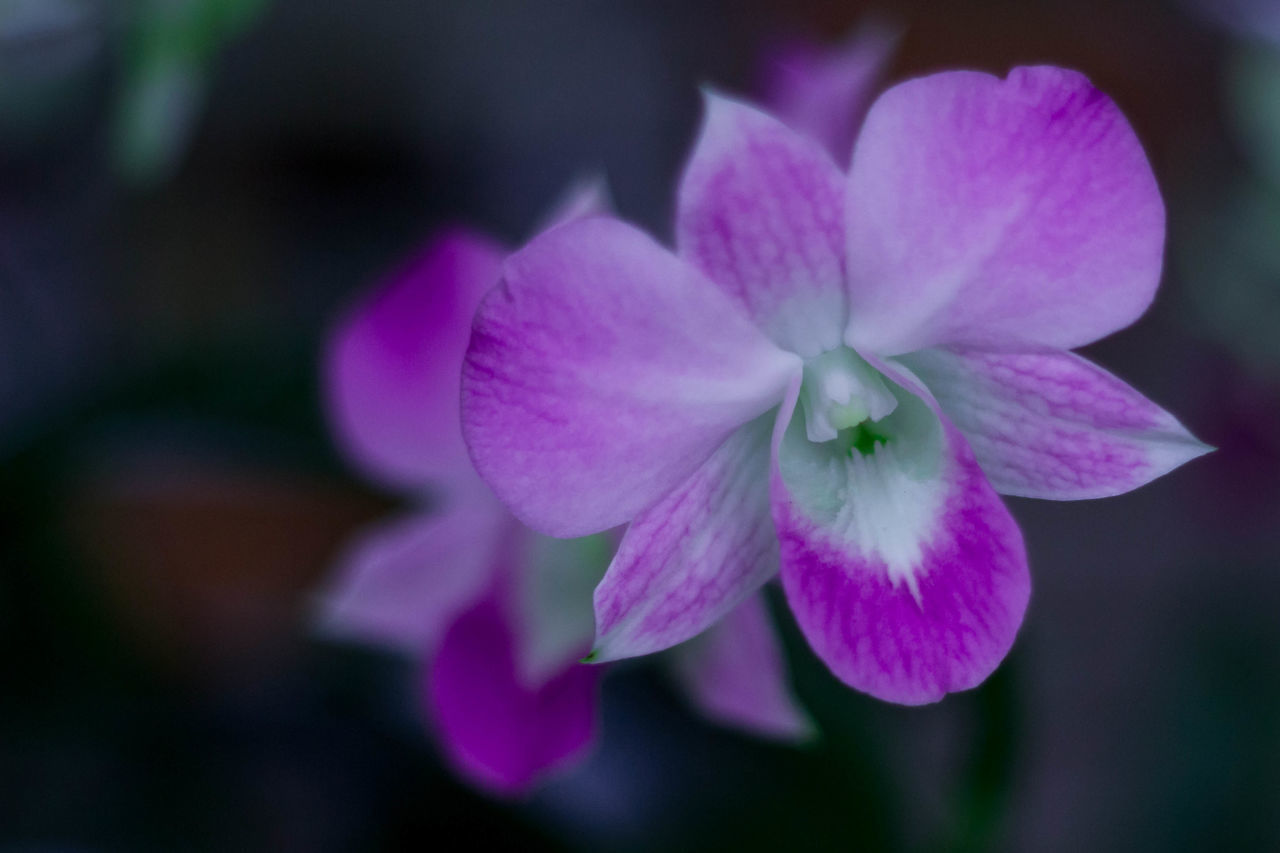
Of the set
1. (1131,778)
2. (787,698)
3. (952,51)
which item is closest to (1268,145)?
(952,51)

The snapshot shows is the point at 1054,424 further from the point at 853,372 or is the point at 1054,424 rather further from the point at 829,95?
the point at 829,95

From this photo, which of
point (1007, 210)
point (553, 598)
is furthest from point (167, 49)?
point (1007, 210)

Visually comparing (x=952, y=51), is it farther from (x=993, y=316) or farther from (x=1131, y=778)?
(x=993, y=316)

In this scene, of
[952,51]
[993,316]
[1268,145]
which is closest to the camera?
[993,316]

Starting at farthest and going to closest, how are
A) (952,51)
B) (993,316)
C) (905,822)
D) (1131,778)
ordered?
(952,51)
(1131,778)
(905,822)
(993,316)

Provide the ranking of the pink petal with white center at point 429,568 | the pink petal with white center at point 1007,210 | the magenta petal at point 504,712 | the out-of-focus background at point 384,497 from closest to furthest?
1. the pink petal with white center at point 1007,210
2. the magenta petal at point 504,712
3. the pink petal with white center at point 429,568
4. the out-of-focus background at point 384,497

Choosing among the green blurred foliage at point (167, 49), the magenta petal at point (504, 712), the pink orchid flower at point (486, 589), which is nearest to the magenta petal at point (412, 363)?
the pink orchid flower at point (486, 589)

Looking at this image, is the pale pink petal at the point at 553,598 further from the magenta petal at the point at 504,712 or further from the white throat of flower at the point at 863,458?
the white throat of flower at the point at 863,458
